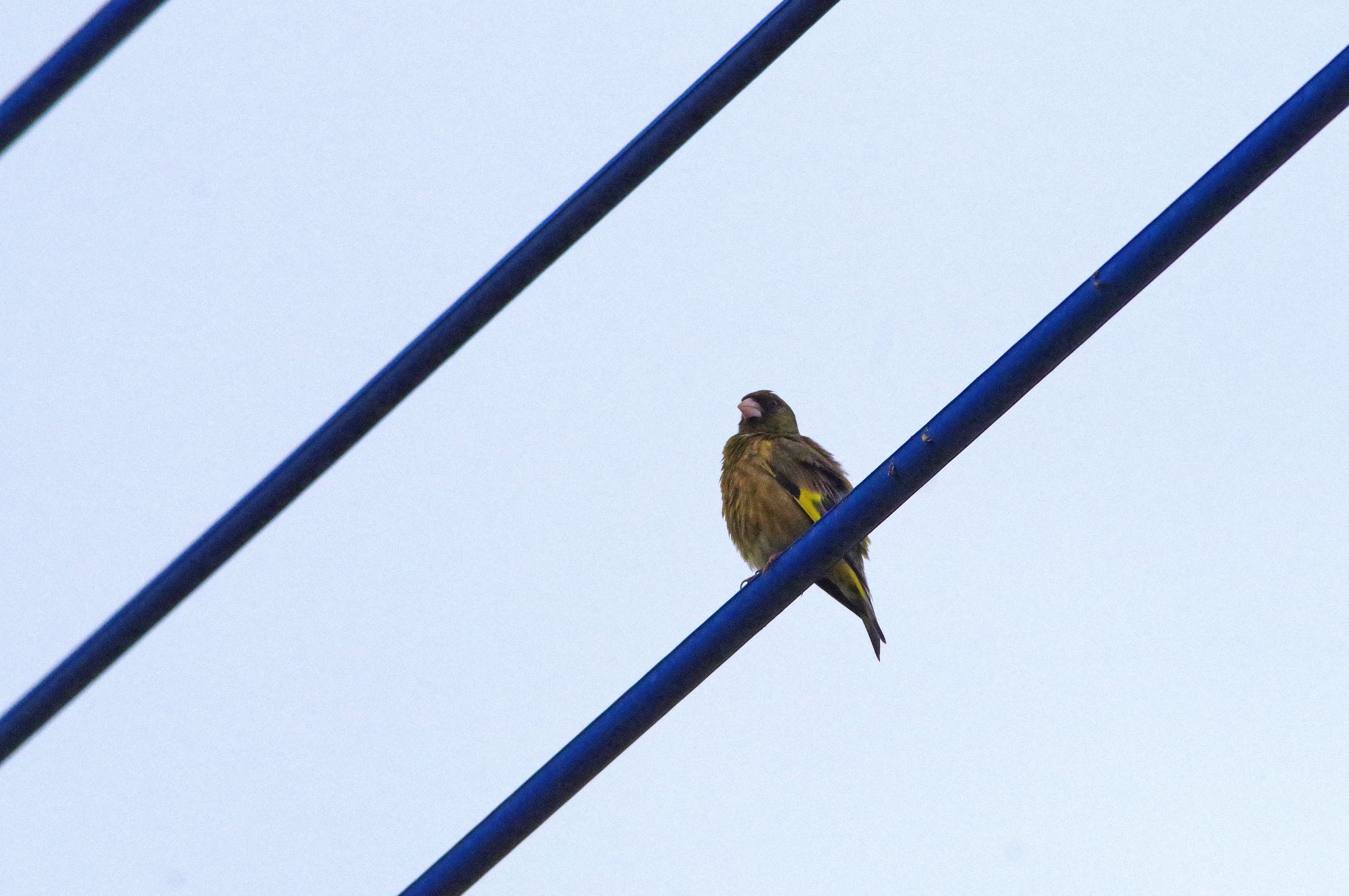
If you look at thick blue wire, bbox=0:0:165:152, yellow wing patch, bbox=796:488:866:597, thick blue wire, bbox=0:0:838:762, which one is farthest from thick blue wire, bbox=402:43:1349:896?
yellow wing patch, bbox=796:488:866:597

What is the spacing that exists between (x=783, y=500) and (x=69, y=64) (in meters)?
3.58

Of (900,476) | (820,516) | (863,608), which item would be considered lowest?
(900,476)

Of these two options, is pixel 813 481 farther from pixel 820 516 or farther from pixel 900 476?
pixel 900 476

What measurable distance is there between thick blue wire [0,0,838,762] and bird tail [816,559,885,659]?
113 inches

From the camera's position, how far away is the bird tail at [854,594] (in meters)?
6.89

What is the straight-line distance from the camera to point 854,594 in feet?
23.0

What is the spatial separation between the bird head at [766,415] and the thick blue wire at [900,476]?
14.8ft

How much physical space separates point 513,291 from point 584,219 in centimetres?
28

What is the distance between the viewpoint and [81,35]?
184 inches

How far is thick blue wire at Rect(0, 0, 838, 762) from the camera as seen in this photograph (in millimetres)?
4270

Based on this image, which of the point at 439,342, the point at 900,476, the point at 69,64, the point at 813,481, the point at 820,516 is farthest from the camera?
the point at 813,481

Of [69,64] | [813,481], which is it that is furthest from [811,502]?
[69,64]

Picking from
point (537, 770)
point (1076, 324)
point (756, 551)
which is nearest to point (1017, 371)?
point (1076, 324)

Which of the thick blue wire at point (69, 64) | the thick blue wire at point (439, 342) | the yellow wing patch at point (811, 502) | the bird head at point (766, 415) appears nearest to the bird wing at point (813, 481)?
the yellow wing patch at point (811, 502)
